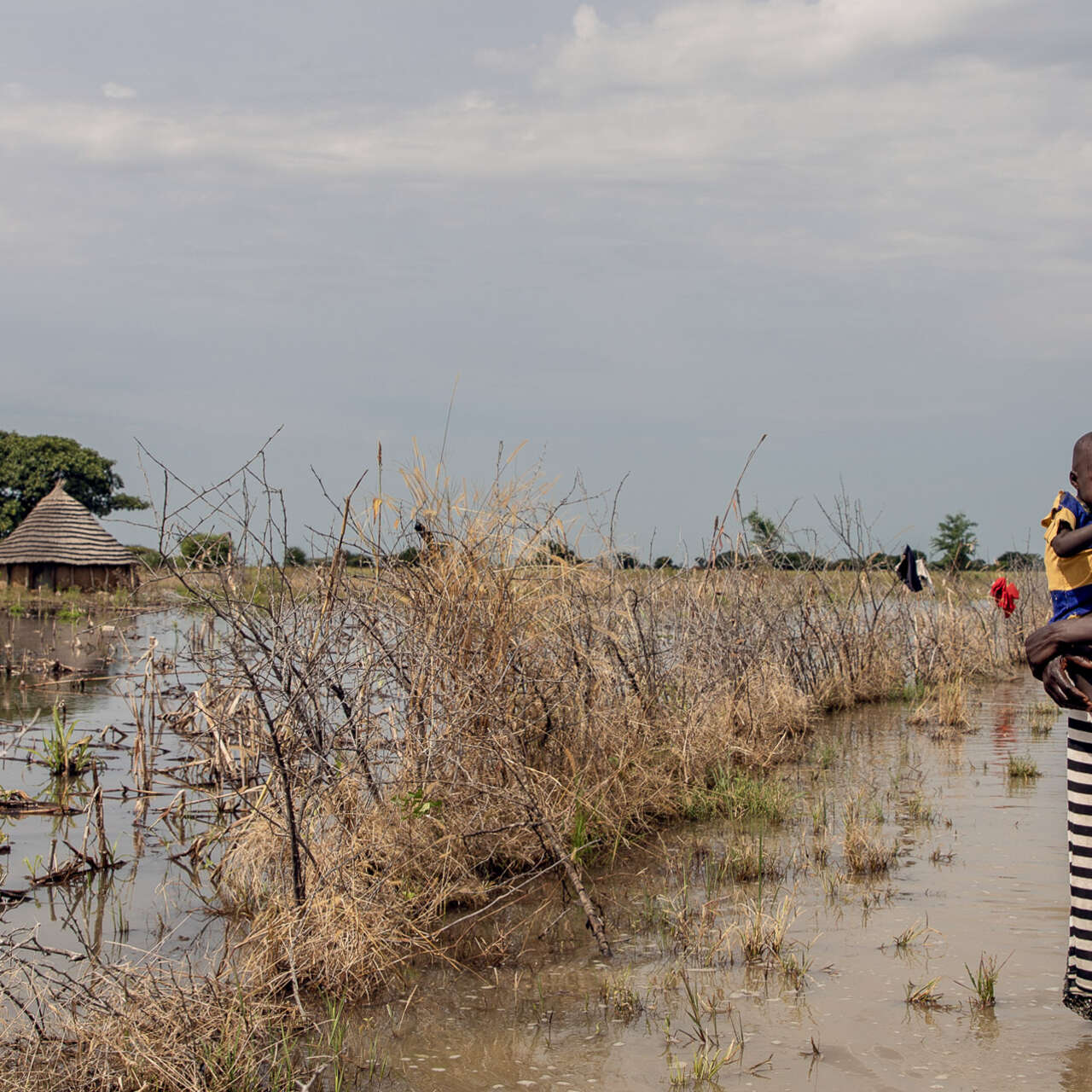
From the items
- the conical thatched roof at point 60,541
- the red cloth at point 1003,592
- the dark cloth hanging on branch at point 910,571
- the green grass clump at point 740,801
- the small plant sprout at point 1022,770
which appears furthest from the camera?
the conical thatched roof at point 60,541

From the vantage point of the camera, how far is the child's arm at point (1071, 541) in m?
3.65

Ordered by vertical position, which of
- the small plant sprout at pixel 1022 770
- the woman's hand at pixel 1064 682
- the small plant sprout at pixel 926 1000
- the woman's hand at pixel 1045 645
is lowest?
the small plant sprout at pixel 926 1000

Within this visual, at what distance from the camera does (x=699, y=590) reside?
34.7ft

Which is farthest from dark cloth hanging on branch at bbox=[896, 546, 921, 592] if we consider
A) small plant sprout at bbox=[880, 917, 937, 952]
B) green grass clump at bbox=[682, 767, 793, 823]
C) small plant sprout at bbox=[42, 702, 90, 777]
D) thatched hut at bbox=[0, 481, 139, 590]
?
thatched hut at bbox=[0, 481, 139, 590]

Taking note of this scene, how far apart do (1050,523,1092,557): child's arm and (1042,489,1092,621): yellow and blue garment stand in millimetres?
19

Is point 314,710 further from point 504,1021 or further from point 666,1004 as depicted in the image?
point 666,1004

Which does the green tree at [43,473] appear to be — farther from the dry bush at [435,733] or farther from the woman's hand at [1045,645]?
the woman's hand at [1045,645]

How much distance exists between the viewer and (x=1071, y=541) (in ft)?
12.1

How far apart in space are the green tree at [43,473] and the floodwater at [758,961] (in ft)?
143

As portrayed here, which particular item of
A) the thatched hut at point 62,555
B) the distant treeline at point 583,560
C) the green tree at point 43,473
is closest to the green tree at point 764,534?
the distant treeline at point 583,560

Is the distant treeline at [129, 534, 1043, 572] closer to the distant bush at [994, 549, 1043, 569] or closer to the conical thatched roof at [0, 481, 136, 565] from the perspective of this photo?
the distant bush at [994, 549, 1043, 569]

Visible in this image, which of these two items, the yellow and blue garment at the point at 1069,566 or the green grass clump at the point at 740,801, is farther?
the green grass clump at the point at 740,801

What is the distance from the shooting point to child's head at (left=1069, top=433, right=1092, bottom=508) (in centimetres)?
376

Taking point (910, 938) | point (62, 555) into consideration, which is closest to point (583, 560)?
point (910, 938)
